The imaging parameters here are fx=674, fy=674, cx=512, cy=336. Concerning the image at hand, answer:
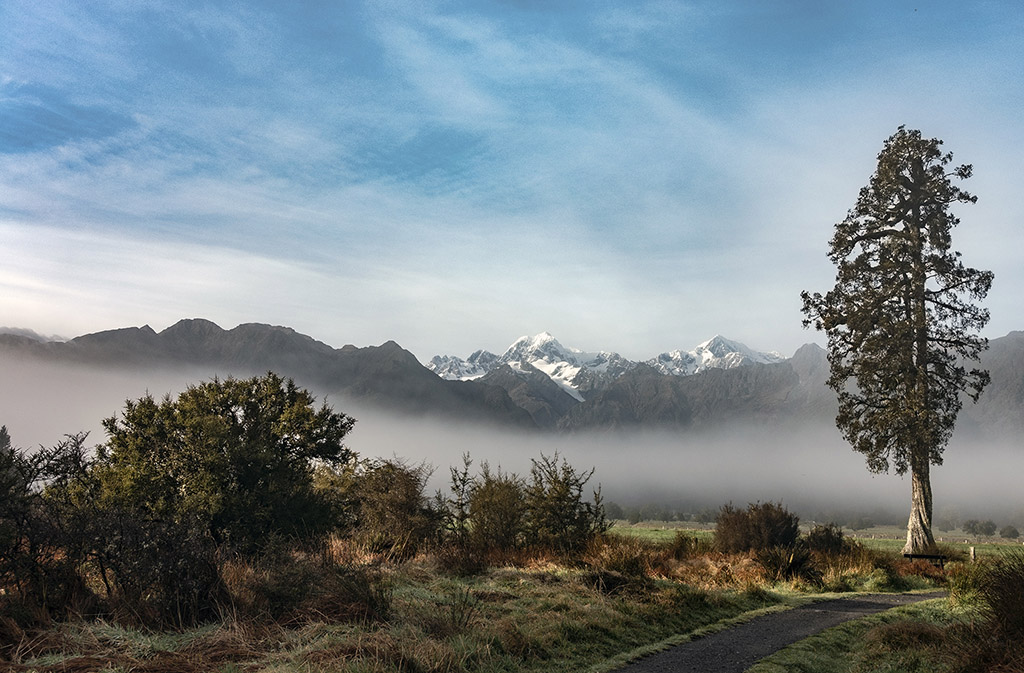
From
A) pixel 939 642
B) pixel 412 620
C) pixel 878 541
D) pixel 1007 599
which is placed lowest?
pixel 878 541

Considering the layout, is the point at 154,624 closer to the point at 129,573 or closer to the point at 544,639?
the point at 129,573

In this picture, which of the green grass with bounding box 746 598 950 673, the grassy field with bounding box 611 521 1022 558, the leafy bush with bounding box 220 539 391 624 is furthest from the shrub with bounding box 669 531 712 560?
the leafy bush with bounding box 220 539 391 624

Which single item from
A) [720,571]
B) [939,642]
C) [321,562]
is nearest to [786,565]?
[720,571]

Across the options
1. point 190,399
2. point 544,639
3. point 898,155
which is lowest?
point 544,639

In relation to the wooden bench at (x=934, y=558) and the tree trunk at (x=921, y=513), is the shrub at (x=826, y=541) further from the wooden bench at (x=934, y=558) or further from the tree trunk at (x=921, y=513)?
the tree trunk at (x=921, y=513)

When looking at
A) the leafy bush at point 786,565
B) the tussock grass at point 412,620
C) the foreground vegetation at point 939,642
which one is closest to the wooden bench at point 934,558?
the leafy bush at point 786,565

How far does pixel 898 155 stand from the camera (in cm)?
3422

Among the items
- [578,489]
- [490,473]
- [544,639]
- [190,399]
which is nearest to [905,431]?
[578,489]

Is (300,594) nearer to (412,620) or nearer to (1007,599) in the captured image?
(412,620)

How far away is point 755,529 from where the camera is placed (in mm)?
26688

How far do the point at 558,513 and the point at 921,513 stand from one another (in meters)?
19.3

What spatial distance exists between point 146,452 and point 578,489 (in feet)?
Result: 47.0

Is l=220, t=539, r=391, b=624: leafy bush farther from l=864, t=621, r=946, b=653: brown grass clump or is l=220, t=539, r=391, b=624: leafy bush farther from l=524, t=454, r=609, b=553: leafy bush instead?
l=524, t=454, r=609, b=553: leafy bush

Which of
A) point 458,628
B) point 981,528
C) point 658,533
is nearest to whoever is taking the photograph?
point 458,628
